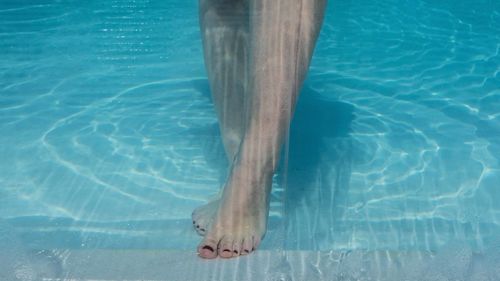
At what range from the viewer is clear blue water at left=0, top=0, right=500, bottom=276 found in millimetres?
2918

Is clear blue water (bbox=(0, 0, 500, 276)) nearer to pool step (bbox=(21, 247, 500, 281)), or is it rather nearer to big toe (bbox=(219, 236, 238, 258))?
big toe (bbox=(219, 236, 238, 258))

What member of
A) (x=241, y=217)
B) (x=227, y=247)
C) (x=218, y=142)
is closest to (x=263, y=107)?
(x=241, y=217)

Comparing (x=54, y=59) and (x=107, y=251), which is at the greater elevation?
(x=107, y=251)

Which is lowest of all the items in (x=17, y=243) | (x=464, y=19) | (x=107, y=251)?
(x=464, y=19)

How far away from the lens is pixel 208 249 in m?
2.32

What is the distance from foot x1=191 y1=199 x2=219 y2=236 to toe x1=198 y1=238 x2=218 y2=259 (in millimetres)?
288

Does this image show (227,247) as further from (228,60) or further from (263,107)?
(228,60)

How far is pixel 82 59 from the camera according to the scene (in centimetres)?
551

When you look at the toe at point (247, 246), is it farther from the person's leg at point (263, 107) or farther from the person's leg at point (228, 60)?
the person's leg at point (228, 60)

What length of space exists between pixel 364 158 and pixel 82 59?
3053 mm

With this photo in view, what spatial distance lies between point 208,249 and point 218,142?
5.05ft

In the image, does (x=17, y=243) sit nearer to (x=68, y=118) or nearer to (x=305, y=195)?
(x=305, y=195)

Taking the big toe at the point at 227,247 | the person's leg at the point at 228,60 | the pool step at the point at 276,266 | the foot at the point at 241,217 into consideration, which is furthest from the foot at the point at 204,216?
the pool step at the point at 276,266

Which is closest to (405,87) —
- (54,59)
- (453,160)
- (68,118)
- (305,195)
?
(453,160)
